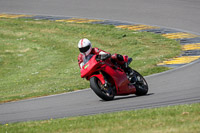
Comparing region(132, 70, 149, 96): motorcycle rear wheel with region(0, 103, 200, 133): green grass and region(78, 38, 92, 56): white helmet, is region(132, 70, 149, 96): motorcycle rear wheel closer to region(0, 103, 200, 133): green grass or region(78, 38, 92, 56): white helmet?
region(78, 38, 92, 56): white helmet

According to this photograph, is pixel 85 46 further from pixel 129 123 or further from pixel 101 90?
pixel 129 123

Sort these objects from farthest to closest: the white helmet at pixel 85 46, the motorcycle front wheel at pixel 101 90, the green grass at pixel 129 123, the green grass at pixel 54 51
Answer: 1. the green grass at pixel 54 51
2. the white helmet at pixel 85 46
3. the motorcycle front wheel at pixel 101 90
4. the green grass at pixel 129 123

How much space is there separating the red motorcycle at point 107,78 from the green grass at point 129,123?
1.95m

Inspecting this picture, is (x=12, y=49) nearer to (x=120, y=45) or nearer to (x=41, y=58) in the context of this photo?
(x=41, y=58)

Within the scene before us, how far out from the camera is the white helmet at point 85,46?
10.6 m

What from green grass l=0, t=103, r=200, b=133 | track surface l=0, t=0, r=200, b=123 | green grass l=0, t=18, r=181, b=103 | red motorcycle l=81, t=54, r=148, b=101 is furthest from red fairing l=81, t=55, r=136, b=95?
green grass l=0, t=18, r=181, b=103

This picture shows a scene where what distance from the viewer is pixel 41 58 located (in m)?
21.1

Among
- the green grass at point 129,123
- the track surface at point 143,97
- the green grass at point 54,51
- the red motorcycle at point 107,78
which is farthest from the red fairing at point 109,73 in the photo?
the green grass at point 54,51

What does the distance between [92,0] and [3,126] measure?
2276 centimetres

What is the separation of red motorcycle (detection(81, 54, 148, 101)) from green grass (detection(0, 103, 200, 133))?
1.95 metres

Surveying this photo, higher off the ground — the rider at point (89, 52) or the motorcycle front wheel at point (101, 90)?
the rider at point (89, 52)

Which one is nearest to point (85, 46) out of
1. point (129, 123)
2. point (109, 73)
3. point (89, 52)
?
point (89, 52)

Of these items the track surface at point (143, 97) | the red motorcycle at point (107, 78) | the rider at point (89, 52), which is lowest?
the track surface at point (143, 97)

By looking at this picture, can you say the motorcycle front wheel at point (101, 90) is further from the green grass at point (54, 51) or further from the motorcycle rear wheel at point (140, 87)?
the green grass at point (54, 51)
